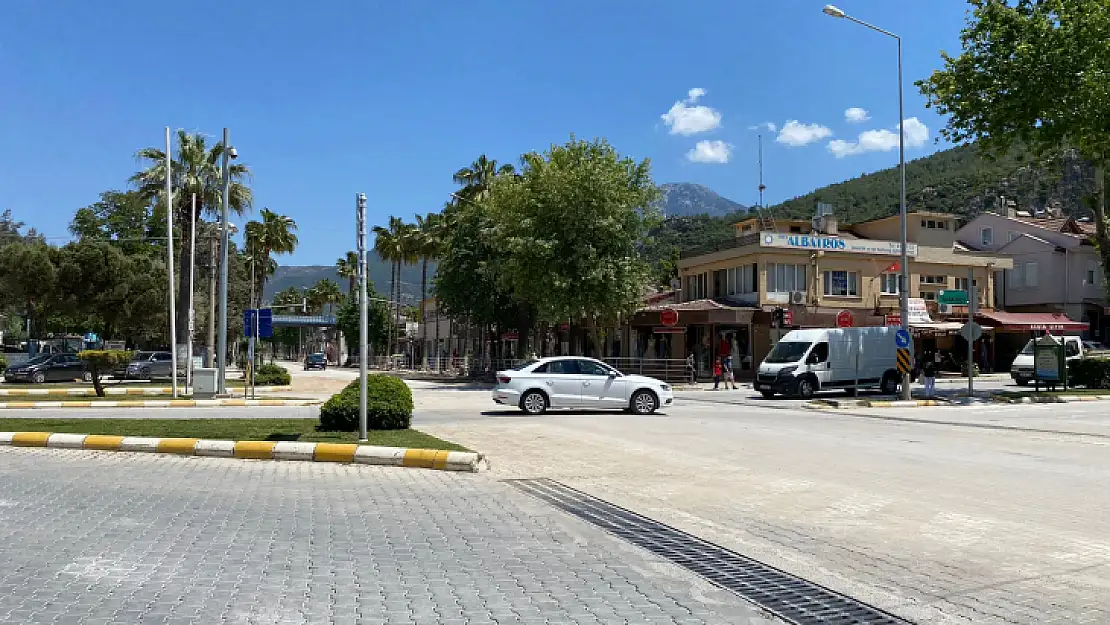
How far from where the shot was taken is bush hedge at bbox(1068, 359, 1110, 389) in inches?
1296

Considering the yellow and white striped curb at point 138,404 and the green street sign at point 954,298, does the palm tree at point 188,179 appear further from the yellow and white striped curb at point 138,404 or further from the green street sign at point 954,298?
the green street sign at point 954,298

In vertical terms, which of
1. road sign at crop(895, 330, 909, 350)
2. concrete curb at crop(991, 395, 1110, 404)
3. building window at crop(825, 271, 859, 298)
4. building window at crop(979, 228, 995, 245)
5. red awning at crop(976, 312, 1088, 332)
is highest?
building window at crop(979, 228, 995, 245)

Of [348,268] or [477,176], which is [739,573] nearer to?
[477,176]

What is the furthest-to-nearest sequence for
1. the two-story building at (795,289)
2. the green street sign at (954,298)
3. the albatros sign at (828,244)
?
the two-story building at (795,289), the albatros sign at (828,244), the green street sign at (954,298)

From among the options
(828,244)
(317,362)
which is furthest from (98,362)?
(317,362)

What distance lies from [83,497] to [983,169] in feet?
116

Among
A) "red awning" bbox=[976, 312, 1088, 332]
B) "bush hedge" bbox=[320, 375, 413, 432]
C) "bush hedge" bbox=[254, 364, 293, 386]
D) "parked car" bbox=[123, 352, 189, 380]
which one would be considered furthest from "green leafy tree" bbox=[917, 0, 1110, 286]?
"parked car" bbox=[123, 352, 189, 380]

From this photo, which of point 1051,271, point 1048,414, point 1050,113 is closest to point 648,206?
point 1050,113

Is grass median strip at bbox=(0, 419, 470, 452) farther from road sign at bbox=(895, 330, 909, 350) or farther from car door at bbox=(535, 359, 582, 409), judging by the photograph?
road sign at bbox=(895, 330, 909, 350)

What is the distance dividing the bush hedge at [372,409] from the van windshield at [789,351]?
59.4ft

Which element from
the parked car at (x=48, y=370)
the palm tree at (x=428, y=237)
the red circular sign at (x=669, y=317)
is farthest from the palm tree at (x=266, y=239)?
the red circular sign at (x=669, y=317)

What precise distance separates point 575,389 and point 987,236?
50.7 metres

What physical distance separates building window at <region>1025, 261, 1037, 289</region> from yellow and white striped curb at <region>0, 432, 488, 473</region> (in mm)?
53331

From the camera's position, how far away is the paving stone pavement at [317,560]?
5.21 metres
